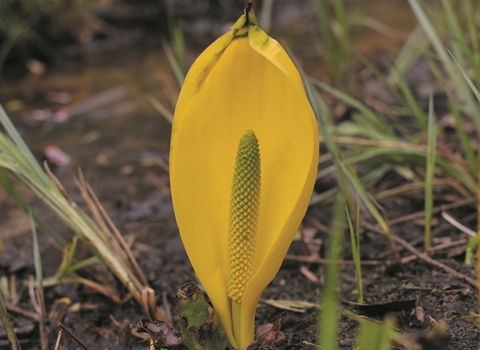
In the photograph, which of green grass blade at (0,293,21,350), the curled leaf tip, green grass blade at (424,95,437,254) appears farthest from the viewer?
green grass blade at (424,95,437,254)

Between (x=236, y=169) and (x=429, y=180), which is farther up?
(x=236, y=169)

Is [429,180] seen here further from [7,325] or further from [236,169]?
[7,325]

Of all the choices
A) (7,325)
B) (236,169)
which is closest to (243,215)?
(236,169)

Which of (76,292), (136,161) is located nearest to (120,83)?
(136,161)

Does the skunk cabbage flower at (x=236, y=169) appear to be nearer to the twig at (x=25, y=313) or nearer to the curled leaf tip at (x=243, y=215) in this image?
the curled leaf tip at (x=243, y=215)

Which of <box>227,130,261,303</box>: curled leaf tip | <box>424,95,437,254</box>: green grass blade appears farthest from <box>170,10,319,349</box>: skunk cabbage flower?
<box>424,95,437,254</box>: green grass blade

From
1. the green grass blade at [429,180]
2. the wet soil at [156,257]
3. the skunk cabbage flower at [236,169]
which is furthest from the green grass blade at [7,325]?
the green grass blade at [429,180]

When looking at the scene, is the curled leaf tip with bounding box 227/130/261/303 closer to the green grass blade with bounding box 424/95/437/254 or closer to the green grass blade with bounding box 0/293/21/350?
the green grass blade with bounding box 0/293/21/350
